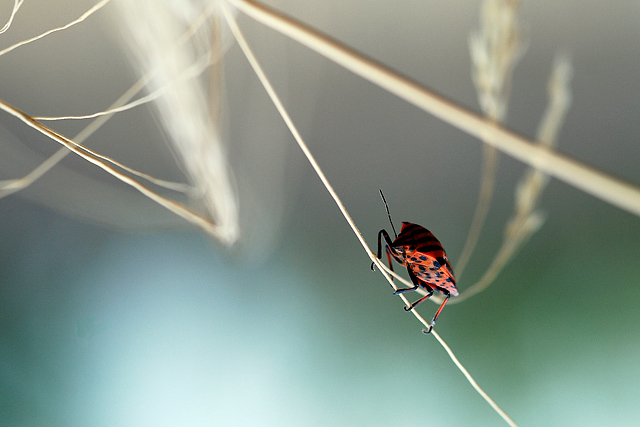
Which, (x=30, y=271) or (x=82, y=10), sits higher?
(x=82, y=10)

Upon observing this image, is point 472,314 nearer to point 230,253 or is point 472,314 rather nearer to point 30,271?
point 230,253

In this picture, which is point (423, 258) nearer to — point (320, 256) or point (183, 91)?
point (183, 91)

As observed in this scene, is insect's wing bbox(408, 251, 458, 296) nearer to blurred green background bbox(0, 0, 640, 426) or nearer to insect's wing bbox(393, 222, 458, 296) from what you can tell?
insect's wing bbox(393, 222, 458, 296)

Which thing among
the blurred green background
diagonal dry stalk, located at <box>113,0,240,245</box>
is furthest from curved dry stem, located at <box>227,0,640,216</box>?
the blurred green background

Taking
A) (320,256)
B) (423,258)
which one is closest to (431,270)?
(423,258)

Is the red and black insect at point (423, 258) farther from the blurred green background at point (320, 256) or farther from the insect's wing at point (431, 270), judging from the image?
the blurred green background at point (320, 256)

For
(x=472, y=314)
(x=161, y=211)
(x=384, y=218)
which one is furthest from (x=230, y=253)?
(x=472, y=314)
